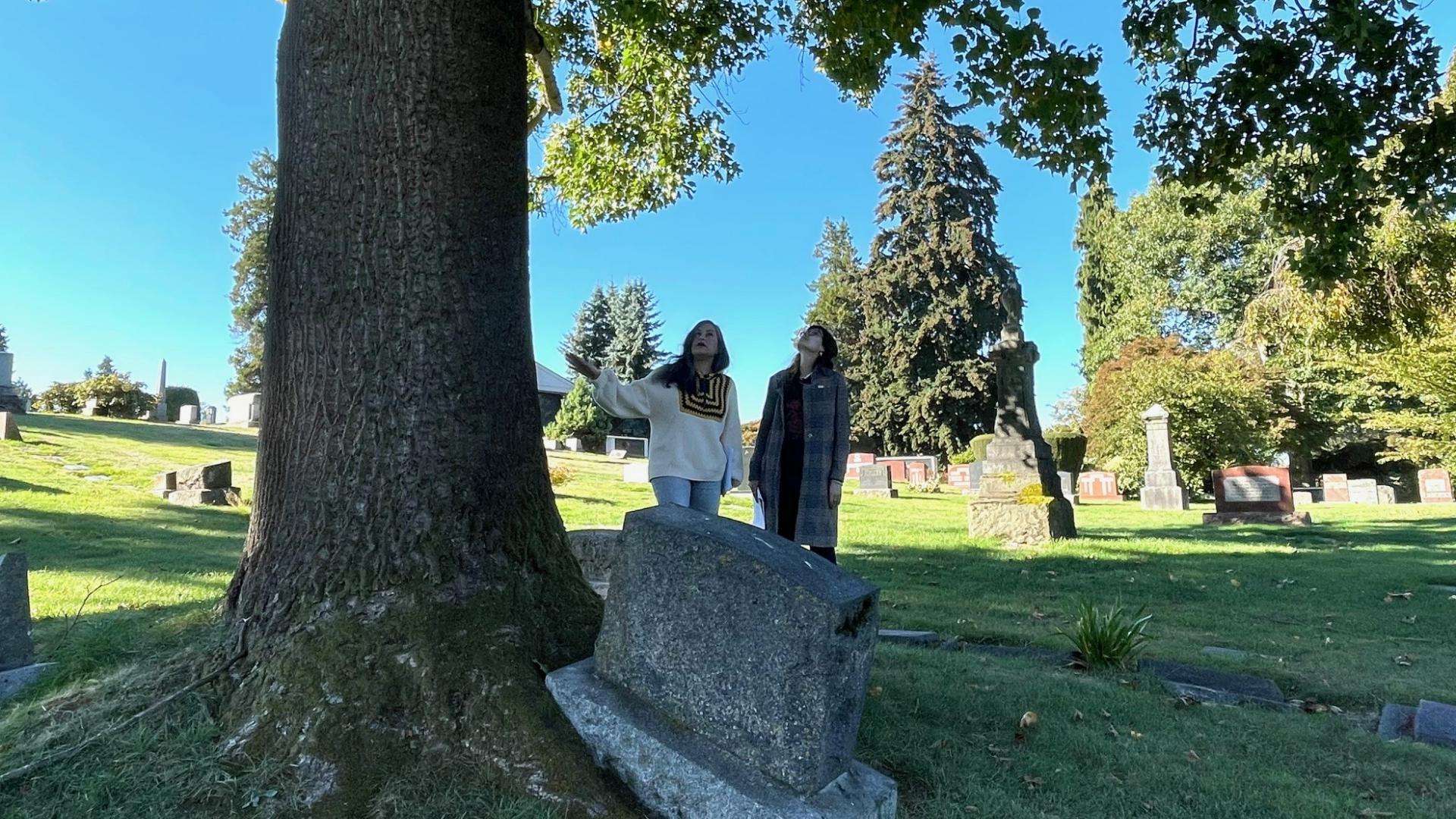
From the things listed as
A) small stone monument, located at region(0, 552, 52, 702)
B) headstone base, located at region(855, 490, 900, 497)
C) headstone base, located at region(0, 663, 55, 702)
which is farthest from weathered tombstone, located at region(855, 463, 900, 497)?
headstone base, located at region(0, 663, 55, 702)

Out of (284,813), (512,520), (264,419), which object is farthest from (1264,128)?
(284,813)

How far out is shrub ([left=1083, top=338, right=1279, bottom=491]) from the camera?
24594mm

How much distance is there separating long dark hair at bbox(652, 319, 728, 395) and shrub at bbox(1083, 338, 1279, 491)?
24.1 metres

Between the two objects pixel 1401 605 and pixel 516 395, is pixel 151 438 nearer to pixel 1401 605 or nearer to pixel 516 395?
pixel 516 395

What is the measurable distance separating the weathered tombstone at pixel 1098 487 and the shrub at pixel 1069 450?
2.17m

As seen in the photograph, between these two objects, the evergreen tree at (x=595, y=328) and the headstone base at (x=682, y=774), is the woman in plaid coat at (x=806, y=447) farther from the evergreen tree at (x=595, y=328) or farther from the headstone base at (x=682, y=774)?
the evergreen tree at (x=595, y=328)

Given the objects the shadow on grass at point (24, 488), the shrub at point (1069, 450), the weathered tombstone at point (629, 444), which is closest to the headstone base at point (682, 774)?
the shadow on grass at point (24, 488)

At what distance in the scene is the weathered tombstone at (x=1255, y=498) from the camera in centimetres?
1605

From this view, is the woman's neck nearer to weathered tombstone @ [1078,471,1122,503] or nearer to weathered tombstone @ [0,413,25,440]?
weathered tombstone @ [0,413,25,440]

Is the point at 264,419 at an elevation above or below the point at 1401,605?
above

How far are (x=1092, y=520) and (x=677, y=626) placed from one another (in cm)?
1499

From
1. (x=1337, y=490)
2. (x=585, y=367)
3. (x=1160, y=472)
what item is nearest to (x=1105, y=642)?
(x=585, y=367)

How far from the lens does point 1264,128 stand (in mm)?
4934

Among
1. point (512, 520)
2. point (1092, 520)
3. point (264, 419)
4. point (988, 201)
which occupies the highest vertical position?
point (988, 201)
